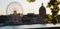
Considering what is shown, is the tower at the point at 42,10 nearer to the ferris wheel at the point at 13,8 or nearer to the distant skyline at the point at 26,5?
the distant skyline at the point at 26,5

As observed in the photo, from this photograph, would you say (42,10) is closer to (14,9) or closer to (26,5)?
(26,5)

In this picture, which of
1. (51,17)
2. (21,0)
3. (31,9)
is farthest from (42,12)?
(51,17)

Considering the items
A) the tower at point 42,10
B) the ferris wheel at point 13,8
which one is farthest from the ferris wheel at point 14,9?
the tower at point 42,10

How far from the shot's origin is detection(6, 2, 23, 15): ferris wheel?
1238 millimetres

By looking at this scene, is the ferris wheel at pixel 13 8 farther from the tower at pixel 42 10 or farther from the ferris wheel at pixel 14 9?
the tower at pixel 42 10

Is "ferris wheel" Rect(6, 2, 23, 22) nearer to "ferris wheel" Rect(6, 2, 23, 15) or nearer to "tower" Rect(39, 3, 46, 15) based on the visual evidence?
"ferris wheel" Rect(6, 2, 23, 15)

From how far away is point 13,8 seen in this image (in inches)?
49.1

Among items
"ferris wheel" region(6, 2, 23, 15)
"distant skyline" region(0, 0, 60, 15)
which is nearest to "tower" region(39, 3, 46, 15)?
"distant skyline" region(0, 0, 60, 15)

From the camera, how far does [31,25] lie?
4.28 feet

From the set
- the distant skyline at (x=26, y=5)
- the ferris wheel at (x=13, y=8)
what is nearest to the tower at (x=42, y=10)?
the distant skyline at (x=26, y=5)

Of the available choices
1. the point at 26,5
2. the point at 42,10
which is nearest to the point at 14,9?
the point at 26,5

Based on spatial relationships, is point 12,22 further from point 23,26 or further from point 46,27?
point 46,27

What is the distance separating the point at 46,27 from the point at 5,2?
1.68 ft

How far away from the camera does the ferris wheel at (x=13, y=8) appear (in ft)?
4.06
